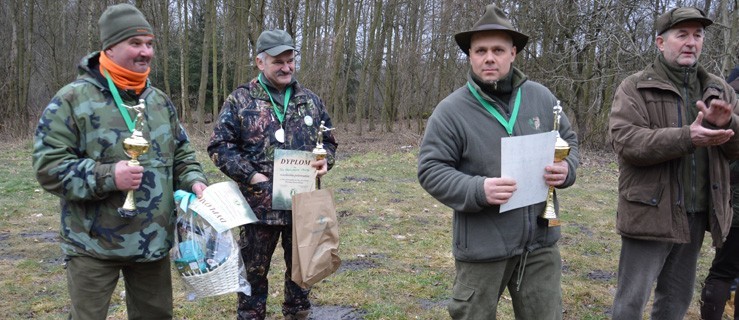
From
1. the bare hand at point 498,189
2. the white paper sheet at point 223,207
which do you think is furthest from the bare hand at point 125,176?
the bare hand at point 498,189

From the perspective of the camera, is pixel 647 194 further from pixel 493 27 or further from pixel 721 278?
pixel 493 27

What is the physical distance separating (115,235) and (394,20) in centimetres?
2671

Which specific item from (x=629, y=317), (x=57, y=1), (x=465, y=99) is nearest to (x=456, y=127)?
(x=465, y=99)

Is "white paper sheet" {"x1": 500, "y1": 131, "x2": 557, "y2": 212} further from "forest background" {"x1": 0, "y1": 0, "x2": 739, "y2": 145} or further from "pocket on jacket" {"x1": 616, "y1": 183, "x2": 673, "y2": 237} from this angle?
"forest background" {"x1": 0, "y1": 0, "x2": 739, "y2": 145}

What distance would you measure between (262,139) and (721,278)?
3.28 m

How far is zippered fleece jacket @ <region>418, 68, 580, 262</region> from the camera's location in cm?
284

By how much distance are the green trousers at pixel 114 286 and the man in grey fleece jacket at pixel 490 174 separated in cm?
161

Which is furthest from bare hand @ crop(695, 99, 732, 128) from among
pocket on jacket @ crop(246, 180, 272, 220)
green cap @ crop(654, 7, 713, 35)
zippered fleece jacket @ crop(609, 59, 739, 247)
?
pocket on jacket @ crop(246, 180, 272, 220)

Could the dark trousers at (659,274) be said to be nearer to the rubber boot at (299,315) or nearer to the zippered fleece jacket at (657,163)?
the zippered fleece jacket at (657,163)

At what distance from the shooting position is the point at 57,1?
23984 millimetres

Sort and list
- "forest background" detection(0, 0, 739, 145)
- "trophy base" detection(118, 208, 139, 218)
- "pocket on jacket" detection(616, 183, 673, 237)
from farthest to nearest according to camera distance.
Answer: "forest background" detection(0, 0, 739, 145), "pocket on jacket" detection(616, 183, 673, 237), "trophy base" detection(118, 208, 139, 218)

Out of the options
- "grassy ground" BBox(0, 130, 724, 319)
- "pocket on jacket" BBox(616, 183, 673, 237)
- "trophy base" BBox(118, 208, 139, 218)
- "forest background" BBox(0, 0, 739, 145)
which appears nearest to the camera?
"trophy base" BBox(118, 208, 139, 218)

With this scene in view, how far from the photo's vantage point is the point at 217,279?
9.92 feet

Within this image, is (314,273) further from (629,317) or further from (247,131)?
(629,317)
